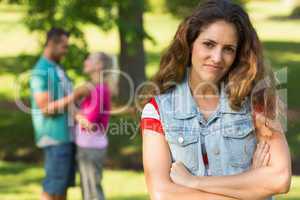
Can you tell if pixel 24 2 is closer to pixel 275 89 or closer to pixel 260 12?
pixel 275 89

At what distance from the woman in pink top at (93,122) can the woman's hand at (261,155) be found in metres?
3.35

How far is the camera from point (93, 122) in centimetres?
652

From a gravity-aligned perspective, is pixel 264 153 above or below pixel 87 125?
above

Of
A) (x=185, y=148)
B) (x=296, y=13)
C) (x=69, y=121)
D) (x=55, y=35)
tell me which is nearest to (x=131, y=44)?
(x=55, y=35)

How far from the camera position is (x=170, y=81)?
3.34 metres

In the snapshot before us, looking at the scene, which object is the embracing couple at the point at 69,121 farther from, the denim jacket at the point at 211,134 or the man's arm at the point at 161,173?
the denim jacket at the point at 211,134

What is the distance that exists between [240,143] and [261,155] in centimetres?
10

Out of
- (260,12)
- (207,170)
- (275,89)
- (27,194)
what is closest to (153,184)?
(207,170)

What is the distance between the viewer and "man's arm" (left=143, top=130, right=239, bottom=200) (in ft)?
10.7

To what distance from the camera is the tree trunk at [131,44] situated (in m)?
11.2

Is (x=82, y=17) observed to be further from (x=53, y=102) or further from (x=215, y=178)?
(x=215, y=178)

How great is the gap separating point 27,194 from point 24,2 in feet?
11.1

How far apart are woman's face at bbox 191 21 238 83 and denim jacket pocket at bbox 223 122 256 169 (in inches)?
9.0

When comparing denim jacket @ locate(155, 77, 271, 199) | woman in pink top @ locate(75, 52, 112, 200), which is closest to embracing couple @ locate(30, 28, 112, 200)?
woman in pink top @ locate(75, 52, 112, 200)
